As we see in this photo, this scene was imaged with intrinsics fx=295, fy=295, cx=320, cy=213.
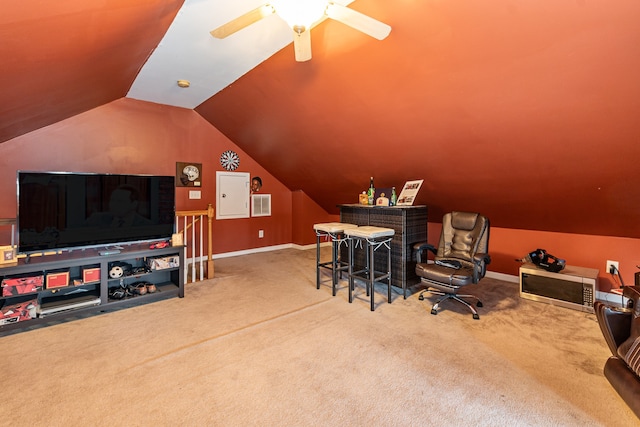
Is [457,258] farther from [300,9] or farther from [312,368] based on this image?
[300,9]

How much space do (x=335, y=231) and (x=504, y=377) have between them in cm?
201

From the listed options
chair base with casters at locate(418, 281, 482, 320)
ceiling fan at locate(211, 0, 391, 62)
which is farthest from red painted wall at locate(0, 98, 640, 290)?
ceiling fan at locate(211, 0, 391, 62)

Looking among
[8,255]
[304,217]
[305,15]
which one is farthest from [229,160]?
[305,15]

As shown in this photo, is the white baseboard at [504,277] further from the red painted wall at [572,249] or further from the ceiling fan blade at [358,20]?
the ceiling fan blade at [358,20]

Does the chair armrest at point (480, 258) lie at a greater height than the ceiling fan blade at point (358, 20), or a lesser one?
lesser

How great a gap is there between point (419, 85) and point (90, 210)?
11.2ft

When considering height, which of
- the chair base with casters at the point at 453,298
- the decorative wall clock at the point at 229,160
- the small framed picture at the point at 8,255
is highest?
the decorative wall clock at the point at 229,160

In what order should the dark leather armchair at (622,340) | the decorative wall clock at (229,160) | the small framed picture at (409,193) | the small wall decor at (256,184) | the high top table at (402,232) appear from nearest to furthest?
the dark leather armchair at (622,340)
the high top table at (402,232)
the small framed picture at (409,193)
the decorative wall clock at (229,160)
the small wall decor at (256,184)

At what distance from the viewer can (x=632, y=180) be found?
2.46 m

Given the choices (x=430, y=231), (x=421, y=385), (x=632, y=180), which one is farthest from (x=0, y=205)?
(x=632, y=180)

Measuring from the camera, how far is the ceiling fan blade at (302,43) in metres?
1.92

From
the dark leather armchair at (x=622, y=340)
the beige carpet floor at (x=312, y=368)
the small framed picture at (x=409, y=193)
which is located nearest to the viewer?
the dark leather armchair at (x=622, y=340)

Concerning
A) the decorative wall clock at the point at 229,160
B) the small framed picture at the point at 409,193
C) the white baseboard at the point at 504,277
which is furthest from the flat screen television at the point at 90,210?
the white baseboard at the point at 504,277

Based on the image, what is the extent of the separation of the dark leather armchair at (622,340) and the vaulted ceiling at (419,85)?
1.29 metres
